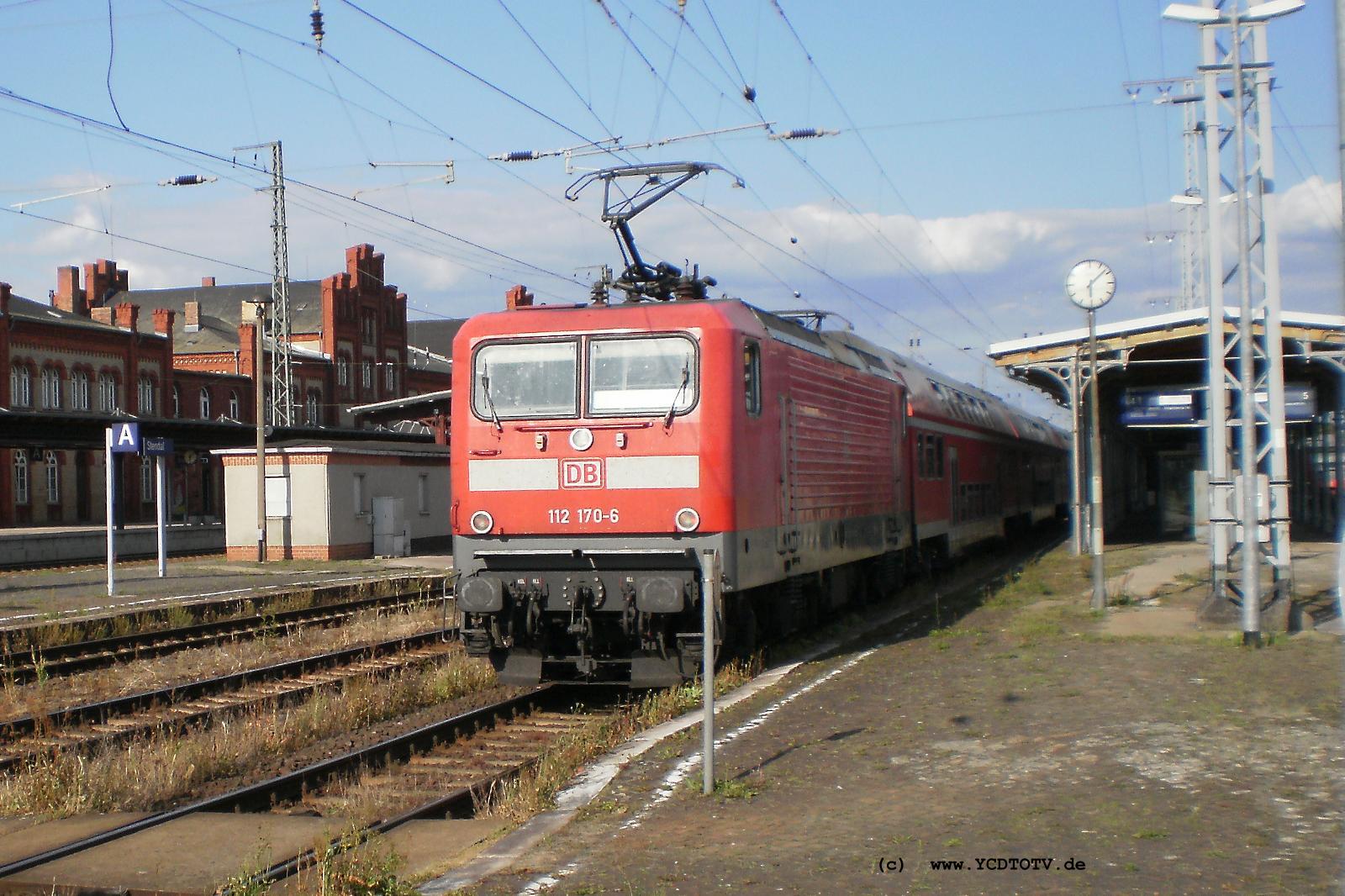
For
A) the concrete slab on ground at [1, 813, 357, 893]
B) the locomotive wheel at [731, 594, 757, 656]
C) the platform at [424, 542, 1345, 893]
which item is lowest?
the concrete slab on ground at [1, 813, 357, 893]

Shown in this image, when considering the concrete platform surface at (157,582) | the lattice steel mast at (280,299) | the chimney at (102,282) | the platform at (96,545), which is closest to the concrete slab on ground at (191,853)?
the concrete platform surface at (157,582)

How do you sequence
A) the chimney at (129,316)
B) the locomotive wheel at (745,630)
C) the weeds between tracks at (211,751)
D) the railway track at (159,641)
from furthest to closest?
the chimney at (129,316)
the railway track at (159,641)
the locomotive wheel at (745,630)
the weeds between tracks at (211,751)

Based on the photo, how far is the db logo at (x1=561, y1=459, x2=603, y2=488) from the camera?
11.1 metres

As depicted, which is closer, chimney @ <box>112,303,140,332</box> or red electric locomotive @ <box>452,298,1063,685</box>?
red electric locomotive @ <box>452,298,1063,685</box>

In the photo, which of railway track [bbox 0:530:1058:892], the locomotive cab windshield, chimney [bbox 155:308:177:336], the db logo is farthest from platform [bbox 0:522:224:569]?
the db logo

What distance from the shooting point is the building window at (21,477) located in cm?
4678

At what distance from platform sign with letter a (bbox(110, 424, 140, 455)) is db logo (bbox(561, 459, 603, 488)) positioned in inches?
474

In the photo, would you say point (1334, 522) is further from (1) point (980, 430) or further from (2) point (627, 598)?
(2) point (627, 598)

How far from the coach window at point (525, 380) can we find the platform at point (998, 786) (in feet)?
9.64

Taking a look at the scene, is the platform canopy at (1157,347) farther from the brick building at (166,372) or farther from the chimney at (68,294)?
the chimney at (68,294)

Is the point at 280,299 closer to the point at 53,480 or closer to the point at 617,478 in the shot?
the point at 53,480

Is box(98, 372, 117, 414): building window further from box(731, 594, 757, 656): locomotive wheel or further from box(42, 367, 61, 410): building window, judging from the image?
box(731, 594, 757, 656): locomotive wheel

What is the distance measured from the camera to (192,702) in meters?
12.3

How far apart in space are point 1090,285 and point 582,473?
8725 millimetres
